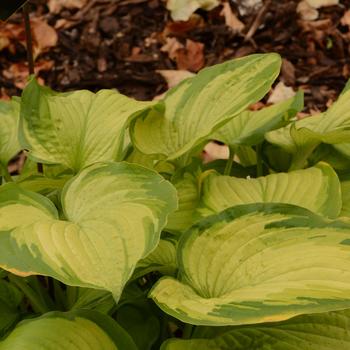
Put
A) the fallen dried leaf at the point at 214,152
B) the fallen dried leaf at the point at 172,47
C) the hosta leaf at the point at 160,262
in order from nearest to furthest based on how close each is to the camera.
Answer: the hosta leaf at the point at 160,262 → the fallen dried leaf at the point at 214,152 → the fallen dried leaf at the point at 172,47

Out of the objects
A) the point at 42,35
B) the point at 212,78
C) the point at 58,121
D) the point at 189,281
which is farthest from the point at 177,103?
the point at 42,35

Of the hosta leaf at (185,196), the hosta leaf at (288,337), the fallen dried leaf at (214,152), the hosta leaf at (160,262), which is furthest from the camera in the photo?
the fallen dried leaf at (214,152)

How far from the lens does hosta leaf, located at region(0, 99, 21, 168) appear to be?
1.51 meters

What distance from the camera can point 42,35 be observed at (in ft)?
10.1

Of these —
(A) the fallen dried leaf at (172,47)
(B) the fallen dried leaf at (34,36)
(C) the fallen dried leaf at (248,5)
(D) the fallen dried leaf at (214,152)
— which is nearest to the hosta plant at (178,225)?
(D) the fallen dried leaf at (214,152)

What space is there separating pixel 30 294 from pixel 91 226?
267 millimetres

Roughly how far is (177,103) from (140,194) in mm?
381

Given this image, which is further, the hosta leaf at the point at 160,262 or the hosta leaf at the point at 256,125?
the hosta leaf at the point at 256,125

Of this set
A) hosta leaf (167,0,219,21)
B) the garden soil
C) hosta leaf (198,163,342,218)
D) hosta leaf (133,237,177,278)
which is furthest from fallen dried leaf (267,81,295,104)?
hosta leaf (133,237,177,278)

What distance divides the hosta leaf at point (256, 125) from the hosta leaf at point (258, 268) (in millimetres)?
374

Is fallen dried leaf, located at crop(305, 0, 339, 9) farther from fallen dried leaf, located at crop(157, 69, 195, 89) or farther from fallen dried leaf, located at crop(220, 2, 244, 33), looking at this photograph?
fallen dried leaf, located at crop(157, 69, 195, 89)

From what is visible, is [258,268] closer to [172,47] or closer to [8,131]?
[8,131]

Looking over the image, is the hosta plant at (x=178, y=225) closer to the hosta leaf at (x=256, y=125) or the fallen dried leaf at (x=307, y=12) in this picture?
the hosta leaf at (x=256, y=125)

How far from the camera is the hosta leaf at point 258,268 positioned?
910mm
